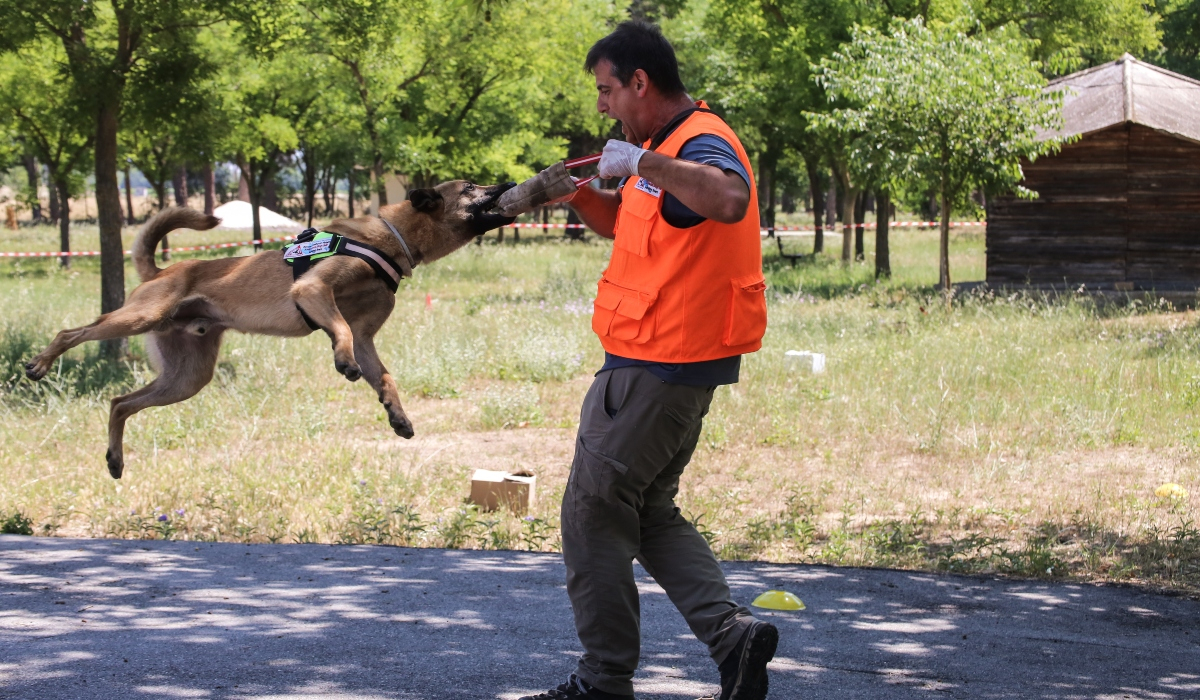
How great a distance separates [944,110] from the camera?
17.1 metres

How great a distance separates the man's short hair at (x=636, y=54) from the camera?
10.8 ft

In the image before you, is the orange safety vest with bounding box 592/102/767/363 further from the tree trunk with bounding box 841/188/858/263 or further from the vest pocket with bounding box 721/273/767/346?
the tree trunk with bounding box 841/188/858/263

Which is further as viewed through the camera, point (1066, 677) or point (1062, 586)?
point (1062, 586)

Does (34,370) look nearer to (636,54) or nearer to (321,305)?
(321,305)

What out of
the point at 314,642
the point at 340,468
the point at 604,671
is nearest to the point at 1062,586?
the point at 604,671

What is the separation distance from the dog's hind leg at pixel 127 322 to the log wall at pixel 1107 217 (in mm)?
18793

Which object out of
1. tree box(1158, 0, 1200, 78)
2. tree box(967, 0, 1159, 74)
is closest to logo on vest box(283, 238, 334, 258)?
tree box(967, 0, 1159, 74)

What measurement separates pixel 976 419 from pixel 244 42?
8.78 metres

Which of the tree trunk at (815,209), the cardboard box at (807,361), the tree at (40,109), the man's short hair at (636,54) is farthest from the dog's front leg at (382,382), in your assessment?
the tree trunk at (815,209)

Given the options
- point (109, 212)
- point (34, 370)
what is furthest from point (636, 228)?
point (109, 212)

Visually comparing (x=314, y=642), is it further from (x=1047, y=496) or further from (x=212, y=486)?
(x=1047, y=496)

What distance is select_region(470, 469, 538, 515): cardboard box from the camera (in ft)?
23.0

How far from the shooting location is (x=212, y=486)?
724 centimetres

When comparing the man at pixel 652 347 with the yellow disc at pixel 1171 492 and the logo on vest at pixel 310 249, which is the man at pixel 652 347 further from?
the yellow disc at pixel 1171 492
